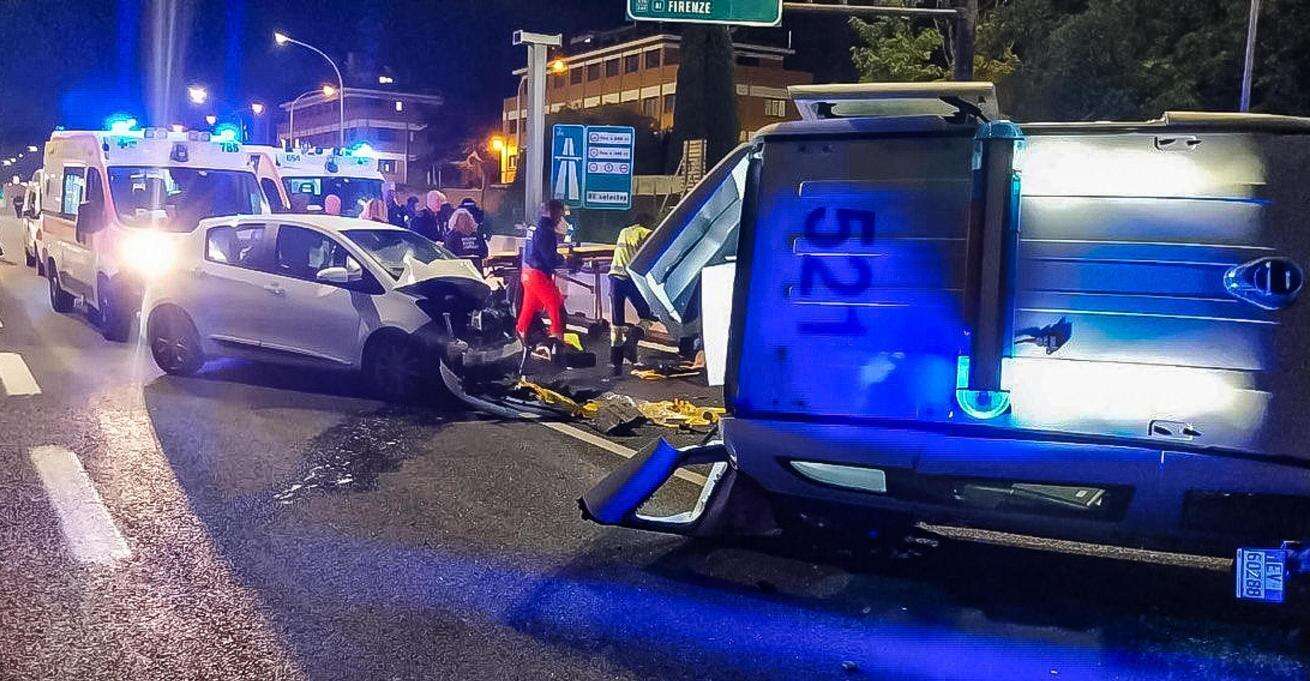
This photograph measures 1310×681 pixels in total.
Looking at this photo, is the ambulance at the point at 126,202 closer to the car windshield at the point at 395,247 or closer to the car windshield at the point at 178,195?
the car windshield at the point at 178,195

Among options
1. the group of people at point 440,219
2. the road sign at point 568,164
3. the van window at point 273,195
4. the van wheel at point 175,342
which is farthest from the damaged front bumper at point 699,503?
the van window at point 273,195

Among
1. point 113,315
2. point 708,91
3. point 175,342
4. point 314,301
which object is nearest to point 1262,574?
point 314,301

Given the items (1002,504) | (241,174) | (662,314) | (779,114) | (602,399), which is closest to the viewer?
(1002,504)

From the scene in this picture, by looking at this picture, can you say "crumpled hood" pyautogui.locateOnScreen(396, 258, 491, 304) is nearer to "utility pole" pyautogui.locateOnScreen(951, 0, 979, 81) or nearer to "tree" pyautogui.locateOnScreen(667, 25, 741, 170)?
"utility pole" pyautogui.locateOnScreen(951, 0, 979, 81)

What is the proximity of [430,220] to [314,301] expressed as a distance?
5086 mm

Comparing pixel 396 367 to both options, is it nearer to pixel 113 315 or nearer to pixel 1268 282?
pixel 113 315

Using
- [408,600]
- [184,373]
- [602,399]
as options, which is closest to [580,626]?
[408,600]

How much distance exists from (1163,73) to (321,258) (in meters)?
16.8

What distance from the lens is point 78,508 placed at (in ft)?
19.4

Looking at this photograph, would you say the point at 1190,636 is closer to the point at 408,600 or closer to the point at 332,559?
the point at 408,600

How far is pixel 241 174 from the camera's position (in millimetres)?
13945

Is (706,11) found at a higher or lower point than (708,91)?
lower

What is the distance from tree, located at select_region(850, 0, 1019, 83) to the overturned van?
1856 cm

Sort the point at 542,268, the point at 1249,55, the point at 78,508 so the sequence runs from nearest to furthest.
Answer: the point at 78,508
the point at 542,268
the point at 1249,55
